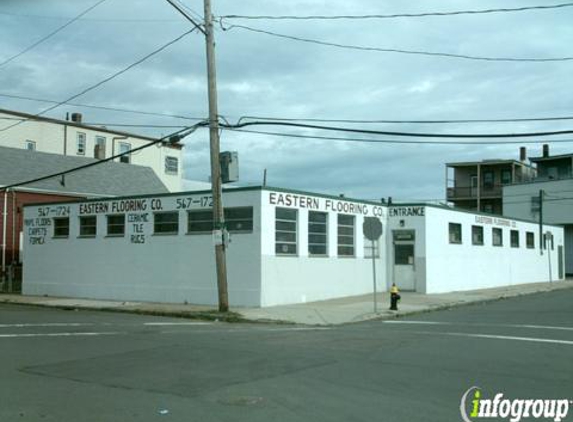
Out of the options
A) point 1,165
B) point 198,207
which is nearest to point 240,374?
point 198,207

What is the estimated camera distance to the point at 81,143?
53031 mm

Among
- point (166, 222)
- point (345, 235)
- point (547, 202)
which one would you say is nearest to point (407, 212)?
point (345, 235)

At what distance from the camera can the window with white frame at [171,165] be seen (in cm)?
5823

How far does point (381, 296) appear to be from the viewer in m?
27.7

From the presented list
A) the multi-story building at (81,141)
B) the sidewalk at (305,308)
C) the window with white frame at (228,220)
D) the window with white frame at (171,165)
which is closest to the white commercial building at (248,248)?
the window with white frame at (228,220)

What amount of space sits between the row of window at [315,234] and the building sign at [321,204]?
219 millimetres

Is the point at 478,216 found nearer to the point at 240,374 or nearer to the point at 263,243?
the point at 263,243

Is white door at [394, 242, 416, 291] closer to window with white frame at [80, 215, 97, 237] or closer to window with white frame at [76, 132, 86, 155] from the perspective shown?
window with white frame at [80, 215, 97, 237]

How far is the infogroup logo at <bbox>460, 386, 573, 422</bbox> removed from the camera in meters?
7.68

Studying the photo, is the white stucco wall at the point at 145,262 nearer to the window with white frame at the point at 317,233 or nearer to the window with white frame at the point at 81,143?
the window with white frame at the point at 317,233

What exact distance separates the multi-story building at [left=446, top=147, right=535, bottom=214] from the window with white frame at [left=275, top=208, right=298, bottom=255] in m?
43.2

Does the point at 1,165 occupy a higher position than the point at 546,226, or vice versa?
the point at 1,165

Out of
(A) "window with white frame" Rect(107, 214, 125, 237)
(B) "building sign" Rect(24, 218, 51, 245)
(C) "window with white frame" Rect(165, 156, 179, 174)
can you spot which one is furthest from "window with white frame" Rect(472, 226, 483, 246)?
(C) "window with white frame" Rect(165, 156, 179, 174)

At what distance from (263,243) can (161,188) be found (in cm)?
2526
